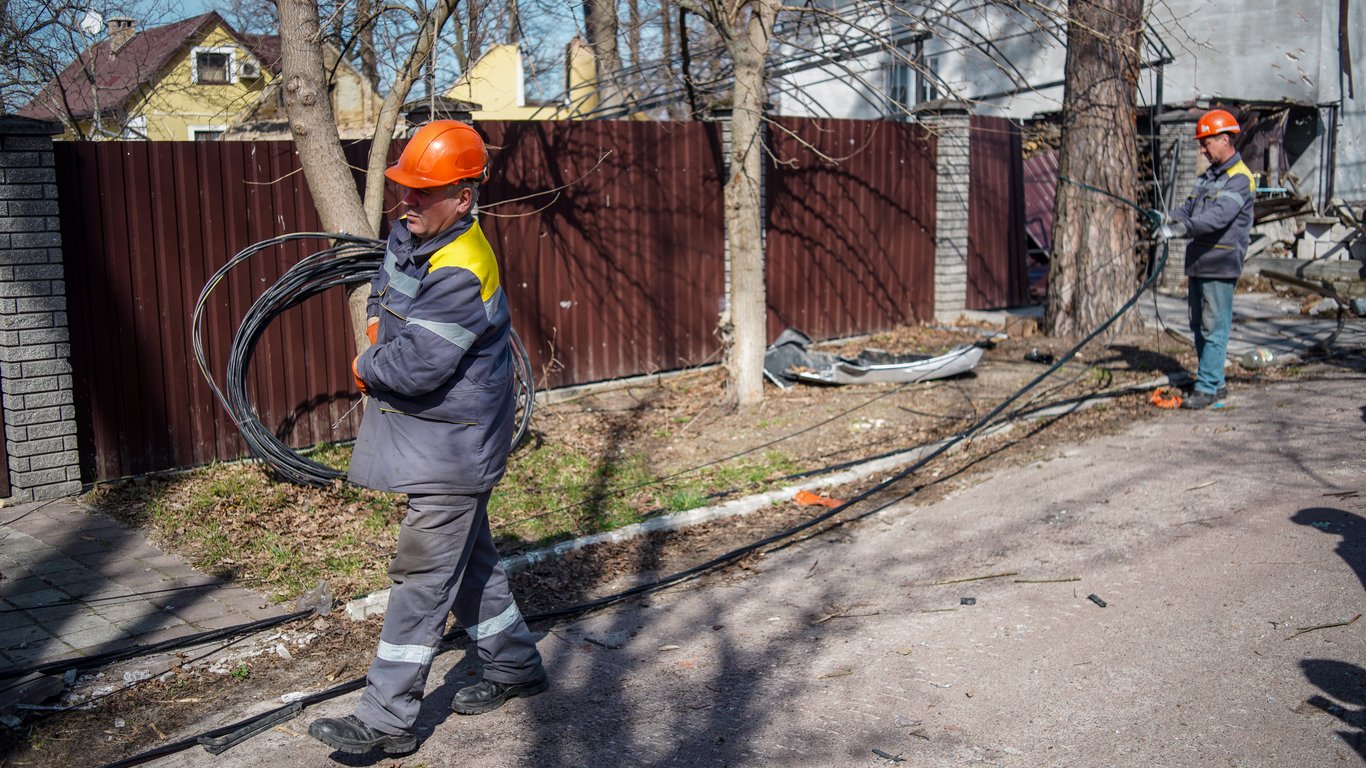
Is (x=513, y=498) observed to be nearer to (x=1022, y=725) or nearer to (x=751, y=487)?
(x=751, y=487)

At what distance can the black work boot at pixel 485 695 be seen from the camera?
4.06 meters

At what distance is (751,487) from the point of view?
23.0 ft

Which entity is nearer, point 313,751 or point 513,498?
point 313,751

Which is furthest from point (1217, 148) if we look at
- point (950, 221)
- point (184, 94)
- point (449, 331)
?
point (184, 94)

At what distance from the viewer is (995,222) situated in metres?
13.6

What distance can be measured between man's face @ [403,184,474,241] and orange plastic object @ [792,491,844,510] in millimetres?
3615

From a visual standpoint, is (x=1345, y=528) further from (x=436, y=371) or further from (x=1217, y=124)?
(x=436, y=371)

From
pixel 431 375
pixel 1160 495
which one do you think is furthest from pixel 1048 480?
pixel 431 375

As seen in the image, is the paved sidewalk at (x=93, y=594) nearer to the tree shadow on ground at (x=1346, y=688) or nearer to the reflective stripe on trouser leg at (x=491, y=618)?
the reflective stripe on trouser leg at (x=491, y=618)

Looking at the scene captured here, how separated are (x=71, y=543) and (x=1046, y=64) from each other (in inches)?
746

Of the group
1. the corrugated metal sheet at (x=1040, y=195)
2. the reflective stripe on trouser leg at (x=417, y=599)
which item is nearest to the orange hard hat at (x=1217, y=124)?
the reflective stripe on trouser leg at (x=417, y=599)

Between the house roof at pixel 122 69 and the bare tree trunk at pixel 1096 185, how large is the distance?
959cm

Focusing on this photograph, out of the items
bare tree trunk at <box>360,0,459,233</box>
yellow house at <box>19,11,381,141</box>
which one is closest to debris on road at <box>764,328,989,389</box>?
bare tree trunk at <box>360,0,459,233</box>

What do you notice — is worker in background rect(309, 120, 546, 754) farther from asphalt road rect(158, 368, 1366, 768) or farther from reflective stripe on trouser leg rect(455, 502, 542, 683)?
asphalt road rect(158, 368, 1366, 768)
